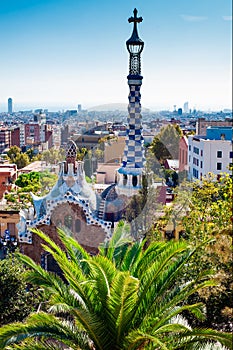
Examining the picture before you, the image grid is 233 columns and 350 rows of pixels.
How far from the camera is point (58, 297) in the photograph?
5582mm

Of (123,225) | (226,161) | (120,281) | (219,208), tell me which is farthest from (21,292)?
(226,161)

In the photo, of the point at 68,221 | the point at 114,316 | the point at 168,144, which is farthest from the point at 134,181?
the point at 168,144

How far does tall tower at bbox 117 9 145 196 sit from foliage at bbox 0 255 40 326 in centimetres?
336

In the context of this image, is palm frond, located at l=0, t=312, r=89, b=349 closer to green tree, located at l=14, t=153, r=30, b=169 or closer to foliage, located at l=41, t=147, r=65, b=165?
foliage, located at l=41, t=147, r=65, b=165

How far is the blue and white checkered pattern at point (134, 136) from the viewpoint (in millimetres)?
10024

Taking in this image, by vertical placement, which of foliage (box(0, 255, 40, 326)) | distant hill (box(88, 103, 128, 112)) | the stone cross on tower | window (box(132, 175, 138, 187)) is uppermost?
the stone cross on tower

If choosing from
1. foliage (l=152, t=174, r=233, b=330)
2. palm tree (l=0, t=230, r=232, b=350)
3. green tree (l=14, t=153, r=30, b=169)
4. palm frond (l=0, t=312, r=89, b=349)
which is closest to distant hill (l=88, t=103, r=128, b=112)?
foliage (l=152, t=174, r=233, b=330)

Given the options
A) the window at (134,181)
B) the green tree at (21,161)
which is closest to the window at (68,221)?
the window at (134,181)

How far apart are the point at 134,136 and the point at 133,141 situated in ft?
0.37

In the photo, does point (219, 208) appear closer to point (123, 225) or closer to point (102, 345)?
point (123, 225)

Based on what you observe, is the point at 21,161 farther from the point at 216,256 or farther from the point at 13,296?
the point at 216,256

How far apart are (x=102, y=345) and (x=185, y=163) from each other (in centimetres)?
2212

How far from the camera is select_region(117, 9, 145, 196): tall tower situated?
9.86m

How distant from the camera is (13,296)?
7.40 meters
